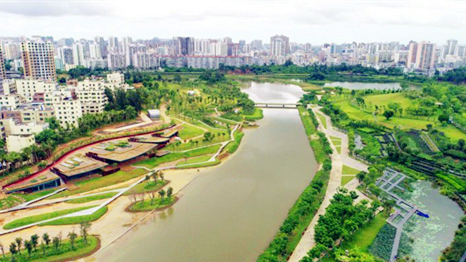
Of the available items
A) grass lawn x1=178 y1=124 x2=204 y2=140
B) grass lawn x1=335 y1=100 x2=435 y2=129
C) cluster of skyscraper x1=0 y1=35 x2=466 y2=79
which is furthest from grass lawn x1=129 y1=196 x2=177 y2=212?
cluster of skyscraper x1=0 y1=35 x2=466 y2=79

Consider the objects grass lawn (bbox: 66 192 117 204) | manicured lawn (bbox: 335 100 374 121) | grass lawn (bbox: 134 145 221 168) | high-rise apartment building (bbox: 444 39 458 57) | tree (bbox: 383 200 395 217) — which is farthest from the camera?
high-rise apartment building (bbox: 444 39 458 57)

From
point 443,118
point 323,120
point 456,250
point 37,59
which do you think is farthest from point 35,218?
point 37,59

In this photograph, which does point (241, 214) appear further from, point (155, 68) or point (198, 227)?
point (155, 68)

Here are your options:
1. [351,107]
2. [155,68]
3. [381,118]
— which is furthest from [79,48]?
[381,118]

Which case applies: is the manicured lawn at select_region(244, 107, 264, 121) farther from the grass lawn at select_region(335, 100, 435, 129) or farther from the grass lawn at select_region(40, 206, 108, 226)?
the grass lawn at select_region(40, 206, 108, 226)

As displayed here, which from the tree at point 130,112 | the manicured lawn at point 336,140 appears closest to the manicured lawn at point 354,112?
the manicured lawn at point 336,140

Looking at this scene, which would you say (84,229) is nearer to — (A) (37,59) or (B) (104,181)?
(B) (104,181)
